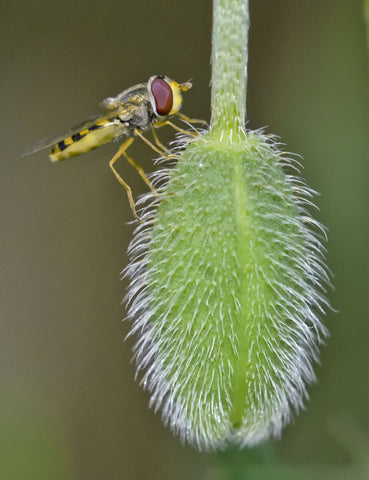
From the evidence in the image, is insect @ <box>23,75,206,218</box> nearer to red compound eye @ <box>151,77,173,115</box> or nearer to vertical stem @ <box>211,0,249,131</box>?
red compound eye @ <box>151,77,173,115</box>

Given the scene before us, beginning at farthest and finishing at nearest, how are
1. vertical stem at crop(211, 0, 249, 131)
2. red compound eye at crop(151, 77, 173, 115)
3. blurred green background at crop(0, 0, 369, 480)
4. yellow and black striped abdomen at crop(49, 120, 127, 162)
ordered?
blurred green background at crop(0, 0, 369, 480)
yellow and black striped abdomen at crop(49, 120, 127, 162)
red compound eye at crop(151, 77, 173, 115)
vertical stem at crop(211, 0, 249, 131)

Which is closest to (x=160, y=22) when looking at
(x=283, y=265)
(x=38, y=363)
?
(x=38, y=363)

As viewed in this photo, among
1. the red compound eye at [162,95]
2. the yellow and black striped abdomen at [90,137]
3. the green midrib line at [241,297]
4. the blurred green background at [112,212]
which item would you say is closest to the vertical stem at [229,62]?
the green midrib line at [241,297]

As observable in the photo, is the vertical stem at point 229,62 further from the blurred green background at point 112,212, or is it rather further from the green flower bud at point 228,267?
the blurred green background at point 112,212

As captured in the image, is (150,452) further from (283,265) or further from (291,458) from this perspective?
(283,265)

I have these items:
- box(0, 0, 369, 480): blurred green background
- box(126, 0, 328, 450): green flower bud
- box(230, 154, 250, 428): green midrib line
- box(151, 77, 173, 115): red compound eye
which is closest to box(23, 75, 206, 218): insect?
box(151, 77, 173, 115): red compound eye

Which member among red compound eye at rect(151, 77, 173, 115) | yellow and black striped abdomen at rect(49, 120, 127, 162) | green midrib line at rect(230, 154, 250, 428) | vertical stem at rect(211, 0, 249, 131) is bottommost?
green midrib line at rect(230, 154, 250, 428)

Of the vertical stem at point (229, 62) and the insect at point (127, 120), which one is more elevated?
the insect at point (127, 120)

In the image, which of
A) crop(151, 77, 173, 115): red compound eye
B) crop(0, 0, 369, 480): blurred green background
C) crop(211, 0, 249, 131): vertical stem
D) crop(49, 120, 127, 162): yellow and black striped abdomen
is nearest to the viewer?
crop(211, 0, 249, 131): vertical stem
